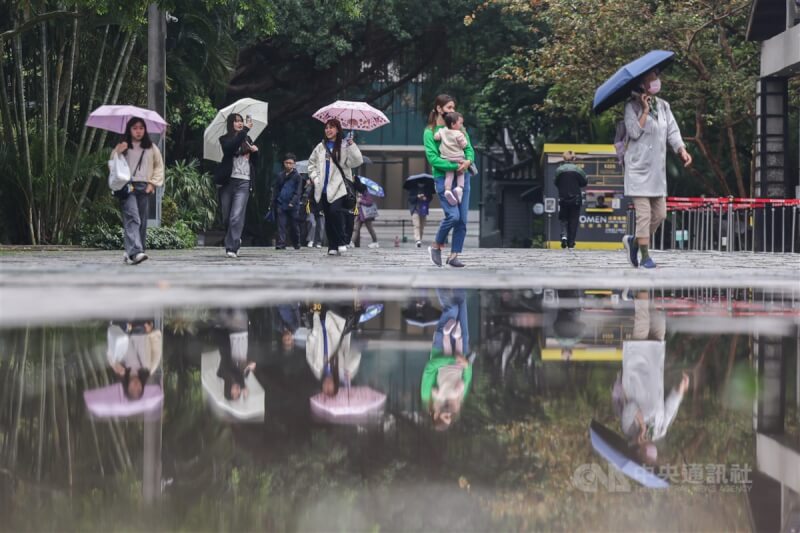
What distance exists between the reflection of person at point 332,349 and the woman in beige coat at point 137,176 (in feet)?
24.2

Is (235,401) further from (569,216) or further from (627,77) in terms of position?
(569,216)

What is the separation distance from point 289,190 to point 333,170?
27.9 feet

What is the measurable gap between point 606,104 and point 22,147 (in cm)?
1235

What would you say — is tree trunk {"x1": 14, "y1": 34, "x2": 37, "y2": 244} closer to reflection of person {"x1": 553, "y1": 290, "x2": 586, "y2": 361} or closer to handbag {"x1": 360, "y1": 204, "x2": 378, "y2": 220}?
handbag {"x1": 360, "y1": 204, "x2": 378, "y2": 220}

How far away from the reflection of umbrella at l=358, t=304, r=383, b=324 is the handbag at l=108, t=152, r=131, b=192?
281 inches

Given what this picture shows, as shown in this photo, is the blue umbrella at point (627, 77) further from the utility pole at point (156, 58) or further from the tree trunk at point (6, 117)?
the tree trunk at point (6, 117)

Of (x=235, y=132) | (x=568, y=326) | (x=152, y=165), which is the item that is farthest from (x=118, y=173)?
(x=568, y=326)

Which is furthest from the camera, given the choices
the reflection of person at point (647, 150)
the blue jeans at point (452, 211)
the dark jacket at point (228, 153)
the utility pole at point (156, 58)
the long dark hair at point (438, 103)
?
the utility pole at point (156, 58)

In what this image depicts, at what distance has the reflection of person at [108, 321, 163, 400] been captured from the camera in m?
4.93

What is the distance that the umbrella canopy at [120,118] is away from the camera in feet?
56.2

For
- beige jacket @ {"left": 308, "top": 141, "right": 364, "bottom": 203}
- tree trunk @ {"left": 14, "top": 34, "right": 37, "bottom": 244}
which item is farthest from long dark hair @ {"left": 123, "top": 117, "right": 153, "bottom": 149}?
tree trunk @ {"left": 14, "top": 34, "right": 37, "bottom": 244}

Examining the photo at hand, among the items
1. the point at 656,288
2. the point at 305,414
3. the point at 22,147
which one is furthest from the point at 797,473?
the point at 22,147

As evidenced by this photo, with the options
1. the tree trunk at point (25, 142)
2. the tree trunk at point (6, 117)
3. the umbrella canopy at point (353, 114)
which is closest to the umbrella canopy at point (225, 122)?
the umbrella canopy at point (353, 114)

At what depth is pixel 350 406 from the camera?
4.48 meters
